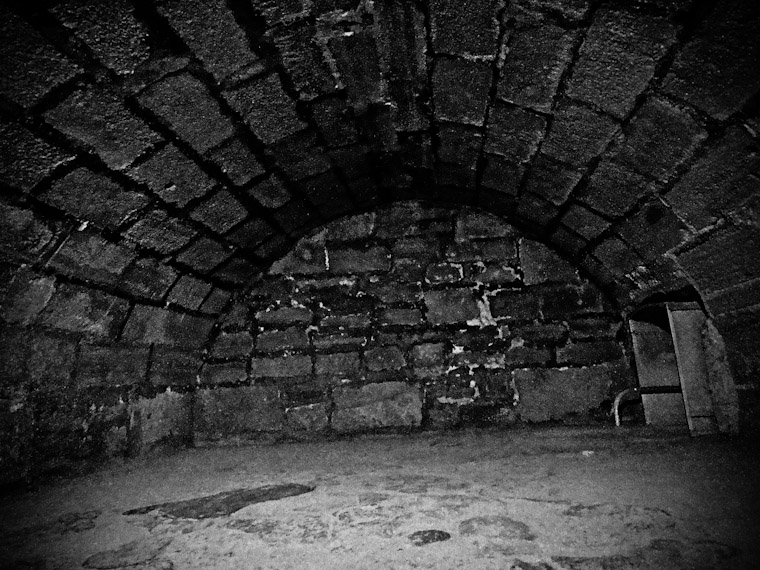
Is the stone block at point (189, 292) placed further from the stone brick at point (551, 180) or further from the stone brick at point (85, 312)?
the stone brick at point (551, 180)

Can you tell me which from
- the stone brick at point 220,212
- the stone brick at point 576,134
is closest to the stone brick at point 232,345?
the stone brick at point 220,212

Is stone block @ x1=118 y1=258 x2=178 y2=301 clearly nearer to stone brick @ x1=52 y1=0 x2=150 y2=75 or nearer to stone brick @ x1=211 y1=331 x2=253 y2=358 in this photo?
stone brick @ x1=211 y1=331 x2=253 y2=358

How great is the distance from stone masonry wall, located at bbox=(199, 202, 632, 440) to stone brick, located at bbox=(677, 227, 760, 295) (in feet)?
3.35

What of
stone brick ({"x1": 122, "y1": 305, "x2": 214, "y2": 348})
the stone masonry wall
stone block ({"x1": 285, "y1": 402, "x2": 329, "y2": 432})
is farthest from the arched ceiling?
stone block ({"x1": 285, "y1": 402, "x2": 329, "y2": 432})

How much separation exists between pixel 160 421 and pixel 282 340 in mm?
969

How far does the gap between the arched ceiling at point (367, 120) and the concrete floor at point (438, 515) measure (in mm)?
935

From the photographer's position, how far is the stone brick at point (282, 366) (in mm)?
3303

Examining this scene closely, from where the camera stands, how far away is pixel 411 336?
3295 millimetres

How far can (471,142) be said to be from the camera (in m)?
2.40

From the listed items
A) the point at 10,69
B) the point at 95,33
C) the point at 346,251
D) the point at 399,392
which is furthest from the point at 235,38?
the point at 399,392

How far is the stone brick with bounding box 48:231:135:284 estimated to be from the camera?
198 centimetres

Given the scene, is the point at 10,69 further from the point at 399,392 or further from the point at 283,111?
the point at 399,392

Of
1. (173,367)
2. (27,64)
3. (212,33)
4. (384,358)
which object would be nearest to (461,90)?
(212,33)

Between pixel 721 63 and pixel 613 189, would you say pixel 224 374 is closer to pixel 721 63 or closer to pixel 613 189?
pixel 613 189
